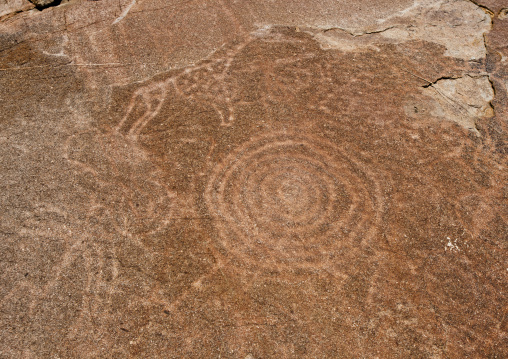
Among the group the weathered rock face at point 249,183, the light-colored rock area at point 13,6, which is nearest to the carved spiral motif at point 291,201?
Result: the weathered rock face at point 249,183

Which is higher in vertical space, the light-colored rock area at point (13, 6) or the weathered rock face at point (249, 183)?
the light-colored rock area at point (13, 6)

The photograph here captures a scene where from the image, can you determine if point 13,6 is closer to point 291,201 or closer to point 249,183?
point 249,183

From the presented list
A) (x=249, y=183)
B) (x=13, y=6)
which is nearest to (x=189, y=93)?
(x=249, y=183)

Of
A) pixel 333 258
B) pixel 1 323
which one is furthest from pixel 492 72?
pixel 1 323

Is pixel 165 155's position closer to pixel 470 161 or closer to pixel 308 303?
pixel 308 303

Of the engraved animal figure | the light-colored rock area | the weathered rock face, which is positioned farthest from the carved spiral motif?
the light-colored rock area

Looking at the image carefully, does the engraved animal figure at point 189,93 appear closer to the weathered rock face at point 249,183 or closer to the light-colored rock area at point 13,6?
the weathered rock face at point 249,183
